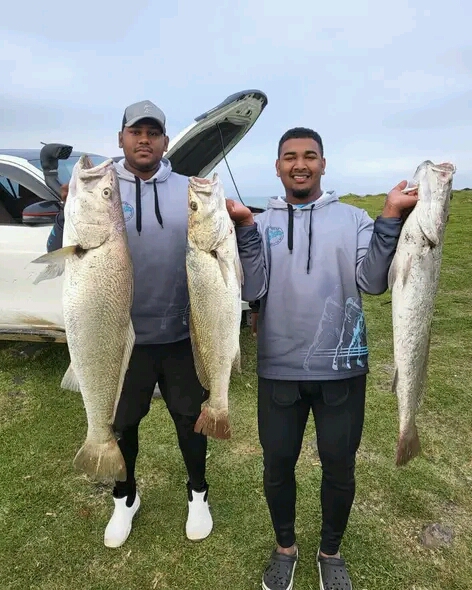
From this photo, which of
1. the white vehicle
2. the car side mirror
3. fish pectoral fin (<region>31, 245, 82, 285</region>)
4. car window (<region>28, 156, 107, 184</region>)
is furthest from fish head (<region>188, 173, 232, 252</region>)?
car window (<region>28, 156, 107, 184</region>)

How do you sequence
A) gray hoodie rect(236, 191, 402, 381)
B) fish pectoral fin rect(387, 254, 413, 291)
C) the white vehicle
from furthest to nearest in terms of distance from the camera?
the white vehicle
gray hoodie rect(236, 191, 402, 381)
fish pectoral fin rect(387, 254, 413, 291)

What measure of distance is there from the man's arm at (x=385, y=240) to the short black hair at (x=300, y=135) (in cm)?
54

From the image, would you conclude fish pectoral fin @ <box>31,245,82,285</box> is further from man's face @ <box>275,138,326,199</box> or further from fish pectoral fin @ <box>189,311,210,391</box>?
man's face @ <box>275,138,326,199</box>

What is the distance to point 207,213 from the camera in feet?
7.39

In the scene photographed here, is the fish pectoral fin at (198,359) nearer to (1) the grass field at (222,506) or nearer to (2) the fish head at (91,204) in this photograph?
(2) the fish head at (91,204)

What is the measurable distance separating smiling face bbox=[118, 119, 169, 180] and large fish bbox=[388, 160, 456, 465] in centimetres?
143

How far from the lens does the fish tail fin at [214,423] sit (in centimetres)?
258

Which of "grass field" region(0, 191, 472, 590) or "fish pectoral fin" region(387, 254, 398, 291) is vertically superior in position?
"fish pectoral fin" region(387, 254, 398, 291)

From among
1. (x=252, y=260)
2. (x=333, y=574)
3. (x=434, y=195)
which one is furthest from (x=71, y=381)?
(x=434, y=195)

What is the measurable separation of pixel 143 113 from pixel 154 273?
896mm

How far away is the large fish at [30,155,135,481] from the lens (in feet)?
7.48

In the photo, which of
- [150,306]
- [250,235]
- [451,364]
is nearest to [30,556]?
[150,306]

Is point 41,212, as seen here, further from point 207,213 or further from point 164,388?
point 207,213

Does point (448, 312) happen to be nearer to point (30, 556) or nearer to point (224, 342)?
point (224, 342)
